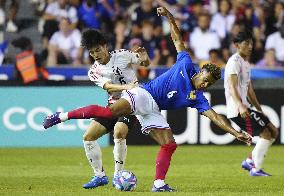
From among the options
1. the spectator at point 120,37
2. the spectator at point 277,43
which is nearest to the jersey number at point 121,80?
the spectator at point 120,37

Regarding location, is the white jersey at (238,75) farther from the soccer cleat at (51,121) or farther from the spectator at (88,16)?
the spectator at (88,16)

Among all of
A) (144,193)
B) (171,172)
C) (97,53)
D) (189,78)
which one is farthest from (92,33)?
(171,172)

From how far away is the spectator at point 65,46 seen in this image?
22.7 meters

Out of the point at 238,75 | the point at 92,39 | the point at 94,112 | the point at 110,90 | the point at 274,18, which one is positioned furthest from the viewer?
the point at 274,18

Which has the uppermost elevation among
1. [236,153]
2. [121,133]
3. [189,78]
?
[189,78]

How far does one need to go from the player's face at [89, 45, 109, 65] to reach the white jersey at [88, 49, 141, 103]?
9cm

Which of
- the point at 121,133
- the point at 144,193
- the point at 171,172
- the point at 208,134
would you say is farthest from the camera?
the point at 208,134

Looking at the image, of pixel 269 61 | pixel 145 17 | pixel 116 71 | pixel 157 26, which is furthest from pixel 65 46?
pixel 116 71

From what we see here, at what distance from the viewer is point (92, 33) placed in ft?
40.2

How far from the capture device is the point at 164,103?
12195mm

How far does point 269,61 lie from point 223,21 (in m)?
1.96

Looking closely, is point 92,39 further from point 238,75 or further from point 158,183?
point 238,75

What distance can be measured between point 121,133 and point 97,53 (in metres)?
1.12

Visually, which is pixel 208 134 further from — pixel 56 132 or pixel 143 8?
pixel 143 8
